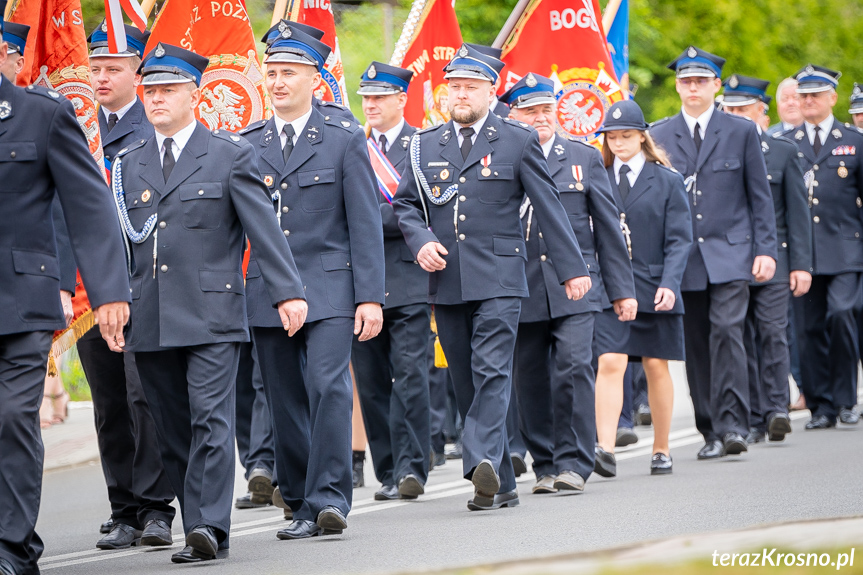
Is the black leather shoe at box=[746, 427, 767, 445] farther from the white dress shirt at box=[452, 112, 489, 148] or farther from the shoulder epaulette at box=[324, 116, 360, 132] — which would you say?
the shoulder epaulette at box=[324, 116, 360, 132]

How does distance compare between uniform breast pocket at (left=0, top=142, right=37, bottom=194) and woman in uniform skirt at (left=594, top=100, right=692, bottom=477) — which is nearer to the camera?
uniform breast pocket at (left=0, top=142, right=37, bottom=194)

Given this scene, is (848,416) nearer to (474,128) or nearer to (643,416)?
(643,416)

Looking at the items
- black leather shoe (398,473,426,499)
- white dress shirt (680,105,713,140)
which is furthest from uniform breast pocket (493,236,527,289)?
white dress shirt (680,105,713,140)

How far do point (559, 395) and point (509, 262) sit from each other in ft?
3.89

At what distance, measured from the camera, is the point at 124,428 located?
27.9 feet

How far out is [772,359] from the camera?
12.3m

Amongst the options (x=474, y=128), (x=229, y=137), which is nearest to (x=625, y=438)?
(x=474, y=128)

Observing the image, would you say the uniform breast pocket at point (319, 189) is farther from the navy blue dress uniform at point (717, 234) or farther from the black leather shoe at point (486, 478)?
the navy blue dress uniform at point (717, 234)

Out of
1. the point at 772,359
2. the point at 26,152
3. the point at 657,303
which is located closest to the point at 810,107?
the point at 772,359

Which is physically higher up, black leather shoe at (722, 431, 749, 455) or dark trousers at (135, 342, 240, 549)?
dark trousers at (135, 342, 240, 549)

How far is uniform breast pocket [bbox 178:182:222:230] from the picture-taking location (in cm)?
743

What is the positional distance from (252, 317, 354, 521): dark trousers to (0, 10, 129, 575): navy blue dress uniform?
59.7 inches

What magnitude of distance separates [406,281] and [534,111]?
135 cm

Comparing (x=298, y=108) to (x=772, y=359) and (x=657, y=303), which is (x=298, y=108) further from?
(x=772, y=359)
